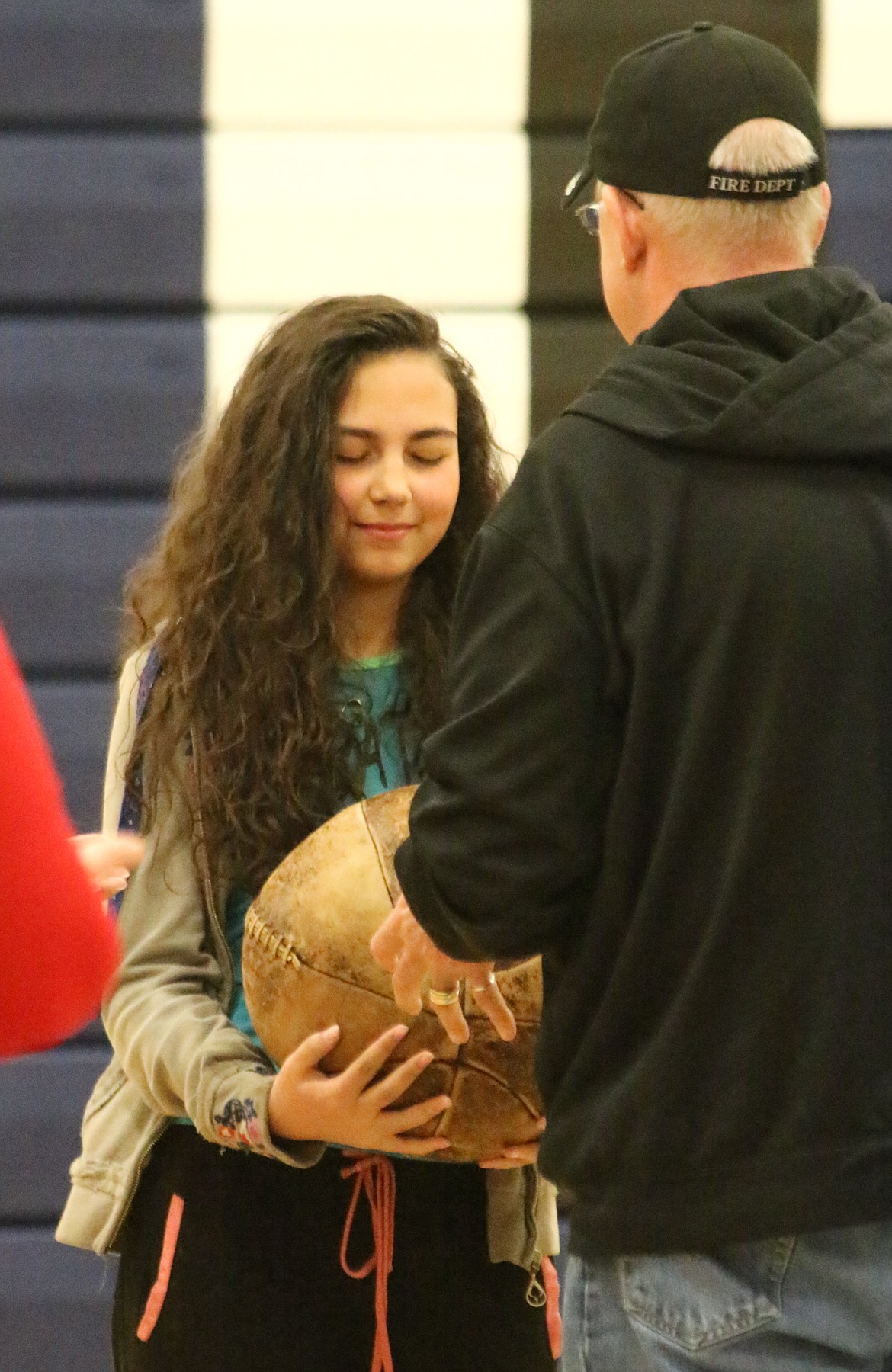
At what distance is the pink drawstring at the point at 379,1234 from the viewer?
1580 millimetres

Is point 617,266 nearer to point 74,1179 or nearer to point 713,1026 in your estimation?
point 713,1026

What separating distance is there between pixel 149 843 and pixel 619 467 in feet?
2.15

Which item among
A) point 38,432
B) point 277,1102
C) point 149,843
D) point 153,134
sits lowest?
point 277,1102

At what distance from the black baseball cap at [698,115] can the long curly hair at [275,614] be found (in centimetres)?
43

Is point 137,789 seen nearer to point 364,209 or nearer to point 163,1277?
point 163,1277

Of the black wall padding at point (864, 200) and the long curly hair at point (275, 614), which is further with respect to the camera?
the black wall padding at point (864, 200)

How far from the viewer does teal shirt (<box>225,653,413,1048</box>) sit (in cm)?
165

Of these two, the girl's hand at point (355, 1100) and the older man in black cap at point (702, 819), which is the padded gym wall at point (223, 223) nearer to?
the girl's hand at point (355, 1100)

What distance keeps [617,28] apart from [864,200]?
46 centimetres

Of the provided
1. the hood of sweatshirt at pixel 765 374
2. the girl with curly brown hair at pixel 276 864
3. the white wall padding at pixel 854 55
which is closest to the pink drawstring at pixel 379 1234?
the girl with curly brown hair at pixel 276 864

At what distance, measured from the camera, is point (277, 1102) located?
148 cm

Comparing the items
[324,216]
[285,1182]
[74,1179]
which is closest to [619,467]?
[285,1182]

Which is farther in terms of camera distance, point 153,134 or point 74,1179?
point 153,134

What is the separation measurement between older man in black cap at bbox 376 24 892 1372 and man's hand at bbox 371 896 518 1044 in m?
0.07
